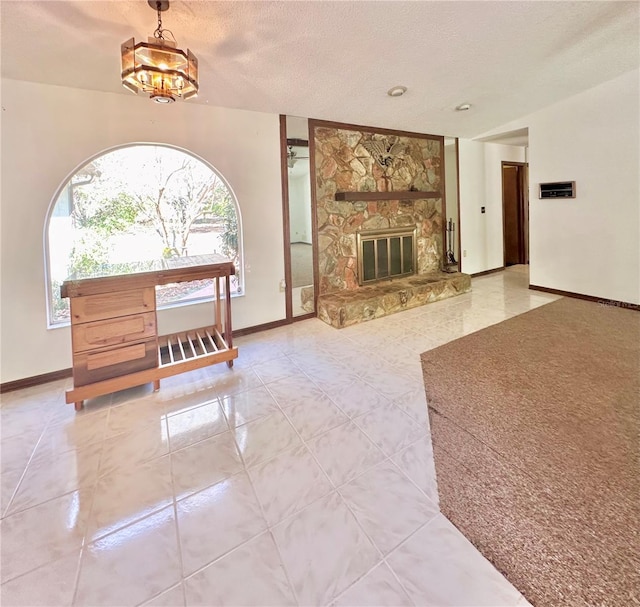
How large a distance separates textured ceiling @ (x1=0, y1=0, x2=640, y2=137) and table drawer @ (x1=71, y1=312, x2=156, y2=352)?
1808 millimetres

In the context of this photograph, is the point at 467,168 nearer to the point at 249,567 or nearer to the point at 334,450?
the point at 334,450

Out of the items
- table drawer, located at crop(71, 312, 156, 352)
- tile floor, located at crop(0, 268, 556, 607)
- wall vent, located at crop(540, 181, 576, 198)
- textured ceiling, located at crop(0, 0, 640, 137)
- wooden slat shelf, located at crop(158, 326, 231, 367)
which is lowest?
tile floor, located at crop(0, 268, 556, 607)

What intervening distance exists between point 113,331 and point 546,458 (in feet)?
8.79

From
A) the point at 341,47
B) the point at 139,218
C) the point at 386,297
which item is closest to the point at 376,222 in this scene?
the point at 386,297

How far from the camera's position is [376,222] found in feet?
15.5

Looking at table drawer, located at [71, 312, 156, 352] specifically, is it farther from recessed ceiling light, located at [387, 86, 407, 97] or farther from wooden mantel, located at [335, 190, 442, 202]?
recessed ceiling light, located at [387, 86, 407, 97]

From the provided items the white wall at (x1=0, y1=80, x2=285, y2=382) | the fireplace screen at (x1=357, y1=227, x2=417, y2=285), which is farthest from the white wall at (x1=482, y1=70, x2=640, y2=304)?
the white wall at (x1=0, y1=80, x2=285, y2=382)

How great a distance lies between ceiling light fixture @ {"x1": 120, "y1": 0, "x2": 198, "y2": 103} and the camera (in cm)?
171

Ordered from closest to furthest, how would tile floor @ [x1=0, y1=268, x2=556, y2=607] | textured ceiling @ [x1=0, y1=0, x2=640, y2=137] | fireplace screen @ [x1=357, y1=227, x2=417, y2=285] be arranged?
1. tile floor @ [x1=0, y1=268, x2=556, y2=607]
2. textured ceiling @ [x1=0, y1=0, x2=640, y2=137]
3. fireplace screen @ [x1=357, y1=227, x2=417, y2=285]

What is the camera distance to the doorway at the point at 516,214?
266 inches

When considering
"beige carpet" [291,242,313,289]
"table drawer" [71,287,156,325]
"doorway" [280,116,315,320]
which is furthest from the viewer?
"beige carpet" [291,242,313,289]

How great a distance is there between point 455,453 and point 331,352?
5.12ft

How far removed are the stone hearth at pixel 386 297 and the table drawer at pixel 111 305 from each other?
6.60ft

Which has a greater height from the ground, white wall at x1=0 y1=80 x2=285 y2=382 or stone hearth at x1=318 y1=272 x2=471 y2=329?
white wall at x1=0 y1=80 x2=285 y2=382
